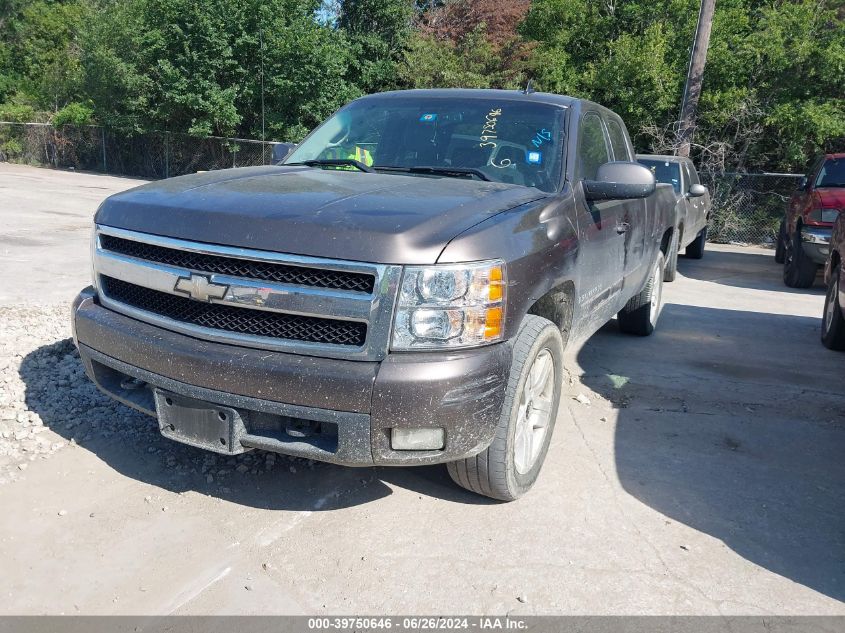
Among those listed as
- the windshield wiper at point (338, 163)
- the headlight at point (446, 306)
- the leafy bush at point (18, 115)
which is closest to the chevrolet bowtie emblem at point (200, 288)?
the headlight at point (446, 306)

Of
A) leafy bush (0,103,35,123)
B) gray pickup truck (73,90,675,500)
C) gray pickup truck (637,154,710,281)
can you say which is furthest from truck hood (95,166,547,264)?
leafy bush (0,103,35,123)

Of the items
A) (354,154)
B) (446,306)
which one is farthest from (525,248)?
(354,154)

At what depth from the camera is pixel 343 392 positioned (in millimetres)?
2771

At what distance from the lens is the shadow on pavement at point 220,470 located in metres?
3.55

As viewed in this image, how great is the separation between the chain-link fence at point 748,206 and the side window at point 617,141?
11847 millimetres

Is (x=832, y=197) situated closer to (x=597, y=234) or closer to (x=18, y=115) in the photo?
(x=597, y=234)

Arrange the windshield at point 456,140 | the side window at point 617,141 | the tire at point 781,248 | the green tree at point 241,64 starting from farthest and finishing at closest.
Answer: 1. the green tree at point 241,64
2. the tire at point 781,248
3. the side window at point 617,141
4. the windshield at point 456,140

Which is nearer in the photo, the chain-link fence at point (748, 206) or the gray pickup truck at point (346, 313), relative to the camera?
the gray pickup truck at point (346, 313)

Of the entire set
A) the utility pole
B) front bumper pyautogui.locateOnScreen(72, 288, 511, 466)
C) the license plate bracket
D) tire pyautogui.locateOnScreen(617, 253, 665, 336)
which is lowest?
tire pyautogui.locateOnScreen(617, 253, 665, 336)

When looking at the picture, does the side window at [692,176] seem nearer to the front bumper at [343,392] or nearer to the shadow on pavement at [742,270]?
the shadow on pavement at [742,270]

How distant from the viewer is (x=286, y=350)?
9.53ft

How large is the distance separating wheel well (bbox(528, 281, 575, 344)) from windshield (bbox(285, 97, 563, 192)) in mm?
572

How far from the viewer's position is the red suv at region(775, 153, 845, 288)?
9633 millimetres

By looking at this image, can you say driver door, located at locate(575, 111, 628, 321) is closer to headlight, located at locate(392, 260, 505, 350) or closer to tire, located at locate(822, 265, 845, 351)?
headlight, located at locate(392, 260, 505, 350)
